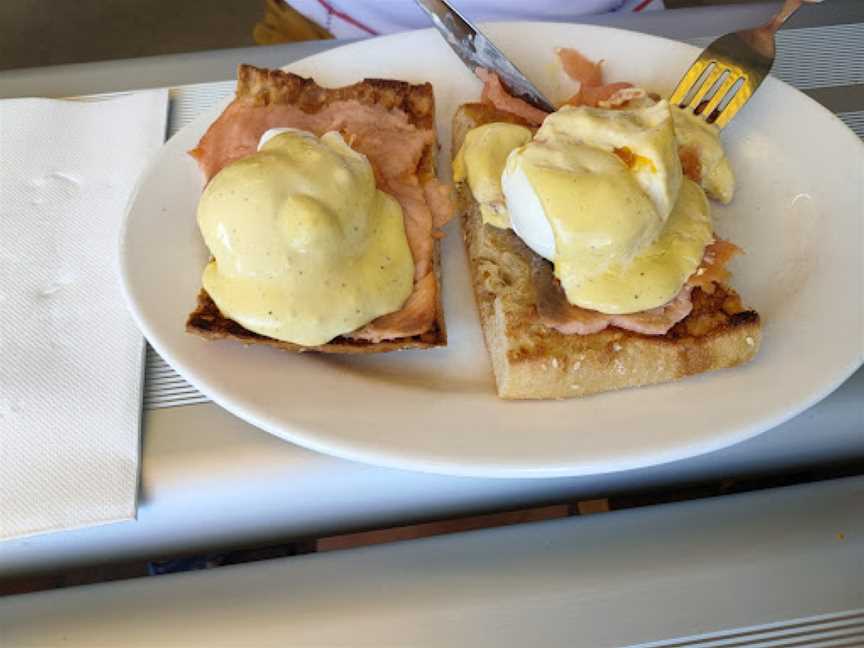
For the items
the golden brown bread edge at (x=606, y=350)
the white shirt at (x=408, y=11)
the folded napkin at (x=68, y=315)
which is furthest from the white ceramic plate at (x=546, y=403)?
the white shirt at (x=408, y=11)

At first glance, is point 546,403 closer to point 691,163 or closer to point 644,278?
point 644,278

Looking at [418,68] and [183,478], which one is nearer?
[183,478]

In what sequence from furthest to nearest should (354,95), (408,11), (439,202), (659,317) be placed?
A: (408,11)
(354,95)
(439,202)
(659,317)

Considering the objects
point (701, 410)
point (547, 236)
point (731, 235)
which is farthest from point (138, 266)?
point (731, 235)

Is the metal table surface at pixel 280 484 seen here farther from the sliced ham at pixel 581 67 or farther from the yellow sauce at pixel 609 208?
the sliced ham at pixel 581 67

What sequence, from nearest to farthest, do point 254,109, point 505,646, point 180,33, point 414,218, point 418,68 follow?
point 505,646, point 414,218, point 254,109, point 418,68, point 180,33

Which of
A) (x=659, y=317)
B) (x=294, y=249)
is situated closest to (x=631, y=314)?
(x=659, y=317)

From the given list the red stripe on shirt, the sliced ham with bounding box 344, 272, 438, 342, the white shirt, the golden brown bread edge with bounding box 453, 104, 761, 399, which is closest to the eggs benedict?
the golden brown bread edge with bounding box 453, 104, 761, 399

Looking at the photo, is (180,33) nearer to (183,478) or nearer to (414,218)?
(414,218)
